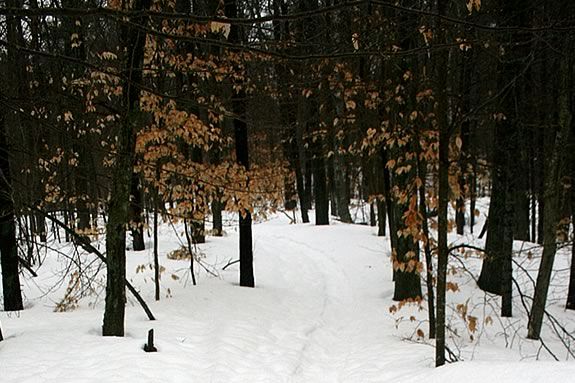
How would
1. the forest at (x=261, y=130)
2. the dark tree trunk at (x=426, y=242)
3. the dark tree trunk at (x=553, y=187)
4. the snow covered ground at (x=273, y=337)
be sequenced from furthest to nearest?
1. the dark tree trunk at (x=553, y=187)
2. the forest at (x=261, y=130)
3. the dark tree trunk at (x=426, y=242)
4. the snow covered ground at (x=273, y=337)

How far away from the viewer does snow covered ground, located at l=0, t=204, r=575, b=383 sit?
4.74 m

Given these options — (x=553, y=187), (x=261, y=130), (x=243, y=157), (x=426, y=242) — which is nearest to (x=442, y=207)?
(x=426, y=242)

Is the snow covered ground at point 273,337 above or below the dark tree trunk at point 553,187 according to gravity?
below

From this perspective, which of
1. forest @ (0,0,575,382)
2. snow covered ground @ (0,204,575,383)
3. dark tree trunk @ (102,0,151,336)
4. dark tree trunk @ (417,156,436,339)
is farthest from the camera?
dark tree trunk @ (102,0,151,336)

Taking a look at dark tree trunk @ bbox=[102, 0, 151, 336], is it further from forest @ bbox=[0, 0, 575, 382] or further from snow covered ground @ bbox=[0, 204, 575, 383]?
snow covered ground @ bbox=[0, 204, 575, 383]

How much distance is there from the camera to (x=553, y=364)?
12.0 ft

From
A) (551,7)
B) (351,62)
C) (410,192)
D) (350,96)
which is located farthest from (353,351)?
(551,7)

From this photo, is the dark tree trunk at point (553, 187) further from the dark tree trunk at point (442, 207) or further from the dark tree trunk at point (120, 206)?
the dark tree trunk at point (120, 206)

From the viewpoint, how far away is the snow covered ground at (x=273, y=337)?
15.6 feet

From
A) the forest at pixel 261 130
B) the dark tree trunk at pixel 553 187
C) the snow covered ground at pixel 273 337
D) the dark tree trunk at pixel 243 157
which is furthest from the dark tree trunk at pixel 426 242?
the dark tree trunk at pixel 243 157

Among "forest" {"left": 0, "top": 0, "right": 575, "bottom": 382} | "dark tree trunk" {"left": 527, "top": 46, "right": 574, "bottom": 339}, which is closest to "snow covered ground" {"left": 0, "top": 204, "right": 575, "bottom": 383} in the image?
"forest" {"left": 0, "top": 0, "right": 575, "bottom": 382}

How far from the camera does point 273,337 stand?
6.88 meters

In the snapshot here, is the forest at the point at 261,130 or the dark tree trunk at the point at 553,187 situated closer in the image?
the forest at the point at 261,130

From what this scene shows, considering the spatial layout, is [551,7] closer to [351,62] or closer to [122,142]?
[351,62]
